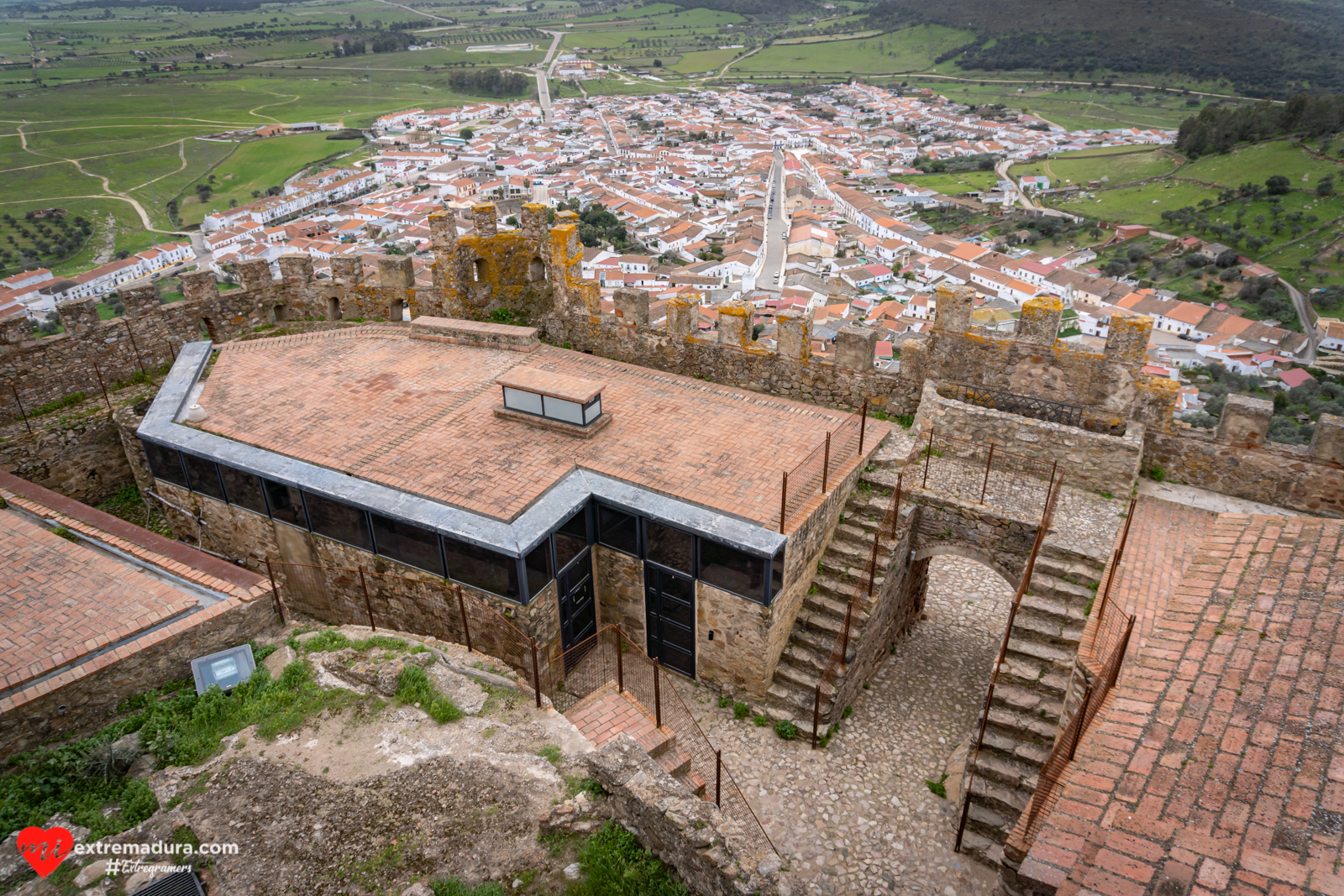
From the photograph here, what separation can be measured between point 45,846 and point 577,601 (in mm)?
5044

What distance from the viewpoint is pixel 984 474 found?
1030 cm

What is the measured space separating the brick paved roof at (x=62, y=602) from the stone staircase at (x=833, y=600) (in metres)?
6.31

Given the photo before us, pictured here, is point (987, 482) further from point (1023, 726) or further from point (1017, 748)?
point (1017, 748)

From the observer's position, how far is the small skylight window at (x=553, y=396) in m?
9.84

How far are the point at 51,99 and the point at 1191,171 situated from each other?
113707 mm

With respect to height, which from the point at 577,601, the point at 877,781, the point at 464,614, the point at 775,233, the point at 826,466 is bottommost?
the point at 775,233

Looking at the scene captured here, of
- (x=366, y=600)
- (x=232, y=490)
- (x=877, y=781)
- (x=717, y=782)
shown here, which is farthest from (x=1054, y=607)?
(x=232, y=490)

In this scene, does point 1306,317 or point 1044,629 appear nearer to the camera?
point 1044,629

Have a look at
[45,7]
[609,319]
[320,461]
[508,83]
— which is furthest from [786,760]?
[45,7]

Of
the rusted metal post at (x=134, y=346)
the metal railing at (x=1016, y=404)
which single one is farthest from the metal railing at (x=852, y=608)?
the rusted metal post at (x=134, y=346)

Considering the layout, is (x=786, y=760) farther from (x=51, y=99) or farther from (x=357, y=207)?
(x=51, y=99)

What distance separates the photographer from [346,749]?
6098mm

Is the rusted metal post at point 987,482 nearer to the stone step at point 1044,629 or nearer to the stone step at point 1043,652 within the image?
the stone step at point 1044,629

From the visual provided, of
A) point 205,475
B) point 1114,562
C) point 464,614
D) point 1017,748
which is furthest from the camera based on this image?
point 205,475
